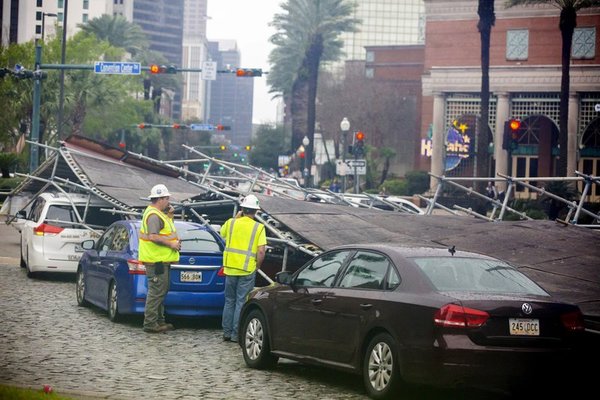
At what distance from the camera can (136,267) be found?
15516 millimetres

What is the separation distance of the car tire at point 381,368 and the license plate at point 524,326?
1030 mm

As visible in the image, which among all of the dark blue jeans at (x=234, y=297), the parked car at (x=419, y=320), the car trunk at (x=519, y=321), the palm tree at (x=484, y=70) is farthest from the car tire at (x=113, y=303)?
the palm tree at (x=484, y=70)

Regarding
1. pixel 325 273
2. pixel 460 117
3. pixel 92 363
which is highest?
pixel 460 117

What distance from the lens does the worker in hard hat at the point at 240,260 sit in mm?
14461

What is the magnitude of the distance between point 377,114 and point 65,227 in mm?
74225

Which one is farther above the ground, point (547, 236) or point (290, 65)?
point (290, 65)

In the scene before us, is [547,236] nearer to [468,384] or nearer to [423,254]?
[423,254]

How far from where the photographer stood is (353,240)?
1645 cm

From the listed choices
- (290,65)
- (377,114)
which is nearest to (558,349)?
(290,65)

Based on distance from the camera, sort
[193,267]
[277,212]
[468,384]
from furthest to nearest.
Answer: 1. [277,212]
2. [193,267]
3. [468,384]

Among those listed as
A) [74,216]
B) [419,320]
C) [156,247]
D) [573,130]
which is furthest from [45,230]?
[573,130]

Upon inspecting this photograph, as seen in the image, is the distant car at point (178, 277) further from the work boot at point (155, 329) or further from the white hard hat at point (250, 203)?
the white hard hat at point (250, 203)

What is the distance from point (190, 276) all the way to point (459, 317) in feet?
22.2

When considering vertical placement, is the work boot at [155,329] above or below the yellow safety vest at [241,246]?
below
